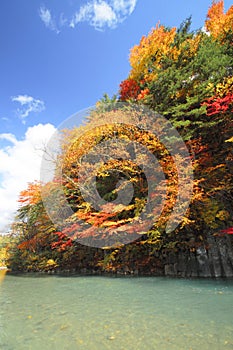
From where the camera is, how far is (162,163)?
364 inches

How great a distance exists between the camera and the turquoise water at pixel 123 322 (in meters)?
2.83

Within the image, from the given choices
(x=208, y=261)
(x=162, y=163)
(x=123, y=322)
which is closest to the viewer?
(x=123, y=322)

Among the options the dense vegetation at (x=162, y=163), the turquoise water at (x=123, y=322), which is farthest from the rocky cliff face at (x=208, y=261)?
the turquoise water at (x=123, y=322)

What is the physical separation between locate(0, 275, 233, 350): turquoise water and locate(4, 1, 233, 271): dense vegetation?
3.45m

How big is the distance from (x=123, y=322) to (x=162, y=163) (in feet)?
21.5

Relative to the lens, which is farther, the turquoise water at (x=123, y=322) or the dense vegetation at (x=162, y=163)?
the dense vegetation at (x=162, y=163)

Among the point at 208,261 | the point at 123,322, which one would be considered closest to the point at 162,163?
the point at 208,261

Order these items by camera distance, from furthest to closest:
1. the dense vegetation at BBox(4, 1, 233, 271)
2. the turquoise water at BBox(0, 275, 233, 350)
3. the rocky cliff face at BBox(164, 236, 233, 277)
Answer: the dense vegetation at BBox(4, 1, 233, 271) → the rocky cliff face at BBox(164, 236, 233, 277) → the turquoise water at BBox(0, 275, 233, 350)

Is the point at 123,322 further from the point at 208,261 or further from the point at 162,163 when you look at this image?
the point at 162,163

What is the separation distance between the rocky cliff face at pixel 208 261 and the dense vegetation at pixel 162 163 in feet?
1.15

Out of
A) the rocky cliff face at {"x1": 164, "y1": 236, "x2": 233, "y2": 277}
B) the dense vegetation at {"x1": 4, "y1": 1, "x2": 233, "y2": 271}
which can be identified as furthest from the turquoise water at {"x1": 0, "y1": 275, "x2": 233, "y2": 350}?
the dense vegetation at {"x1": 4, "y1": 1, "x2": 233, "y2": 271}

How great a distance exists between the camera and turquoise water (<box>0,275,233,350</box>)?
2.83 m

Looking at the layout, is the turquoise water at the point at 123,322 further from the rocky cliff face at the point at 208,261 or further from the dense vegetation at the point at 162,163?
the dense vegetation at the point at 162,163

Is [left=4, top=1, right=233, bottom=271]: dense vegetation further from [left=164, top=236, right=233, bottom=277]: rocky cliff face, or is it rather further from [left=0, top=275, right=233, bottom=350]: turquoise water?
[left=0, top=275, right=233, bottom=350]: turquoise water
